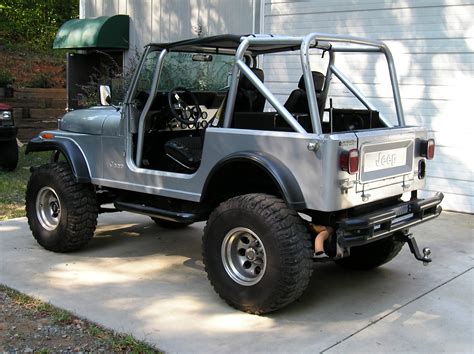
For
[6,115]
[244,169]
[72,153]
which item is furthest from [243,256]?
[6,115]

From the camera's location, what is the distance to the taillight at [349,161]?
3.90 metres

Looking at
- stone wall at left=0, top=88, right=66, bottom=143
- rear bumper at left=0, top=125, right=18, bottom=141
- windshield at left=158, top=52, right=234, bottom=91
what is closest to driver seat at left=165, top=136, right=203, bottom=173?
windshield at left=158, top=52, right=234, bottom=91

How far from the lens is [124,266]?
542 cm

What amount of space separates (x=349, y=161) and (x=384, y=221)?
59cm

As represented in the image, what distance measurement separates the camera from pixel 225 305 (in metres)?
4.46

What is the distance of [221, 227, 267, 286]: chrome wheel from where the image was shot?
4.24m

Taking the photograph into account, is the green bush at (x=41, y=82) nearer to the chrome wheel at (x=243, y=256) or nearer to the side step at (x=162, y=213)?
the side step at (x=162, y=213)

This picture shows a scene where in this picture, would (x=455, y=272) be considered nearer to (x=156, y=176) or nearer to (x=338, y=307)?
(x=338, y=307)

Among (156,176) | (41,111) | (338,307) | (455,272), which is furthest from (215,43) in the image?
(41,111)

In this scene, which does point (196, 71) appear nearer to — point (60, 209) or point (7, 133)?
point (60, 209)

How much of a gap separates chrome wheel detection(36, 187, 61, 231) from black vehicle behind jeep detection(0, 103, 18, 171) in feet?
15.4

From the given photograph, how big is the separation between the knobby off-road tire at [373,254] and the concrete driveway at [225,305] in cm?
10

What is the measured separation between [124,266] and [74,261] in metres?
0.49

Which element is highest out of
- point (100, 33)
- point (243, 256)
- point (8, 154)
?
point (100, 33)
